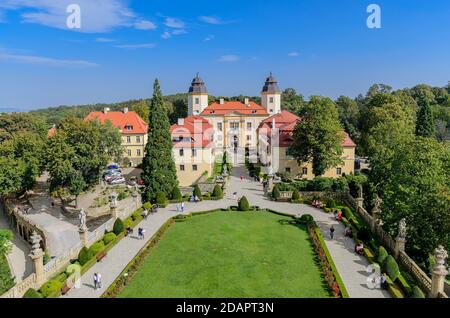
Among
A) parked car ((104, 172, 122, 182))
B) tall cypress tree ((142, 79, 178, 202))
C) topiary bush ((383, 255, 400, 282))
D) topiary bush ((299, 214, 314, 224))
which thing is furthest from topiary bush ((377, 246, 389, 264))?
parked car ((104, 172, 122, 182))

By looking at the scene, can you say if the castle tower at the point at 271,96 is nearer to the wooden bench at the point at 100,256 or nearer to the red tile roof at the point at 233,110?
A: the red tile roof at the point at 233,110

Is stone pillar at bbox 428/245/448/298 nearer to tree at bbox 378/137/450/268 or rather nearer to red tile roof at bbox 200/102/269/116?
tree at bbox 378/137/450/268

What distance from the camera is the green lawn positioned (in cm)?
2008

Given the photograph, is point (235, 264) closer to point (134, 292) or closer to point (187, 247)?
point (187, 247)

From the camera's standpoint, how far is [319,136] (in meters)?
43.4

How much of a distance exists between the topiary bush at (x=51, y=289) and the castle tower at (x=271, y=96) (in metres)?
64.8

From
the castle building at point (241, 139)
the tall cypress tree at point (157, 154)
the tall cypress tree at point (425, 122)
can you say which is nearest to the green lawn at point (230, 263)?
the tall cypress tree at point (157, 154)

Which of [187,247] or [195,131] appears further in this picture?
[195,131]

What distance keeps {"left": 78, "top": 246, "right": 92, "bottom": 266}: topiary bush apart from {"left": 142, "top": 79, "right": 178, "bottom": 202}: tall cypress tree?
14.4 meters

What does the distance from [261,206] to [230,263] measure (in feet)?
48.6

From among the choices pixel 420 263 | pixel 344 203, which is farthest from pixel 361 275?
pixel 344 203

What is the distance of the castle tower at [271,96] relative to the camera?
79500 mm

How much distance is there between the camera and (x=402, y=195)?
2472cm
